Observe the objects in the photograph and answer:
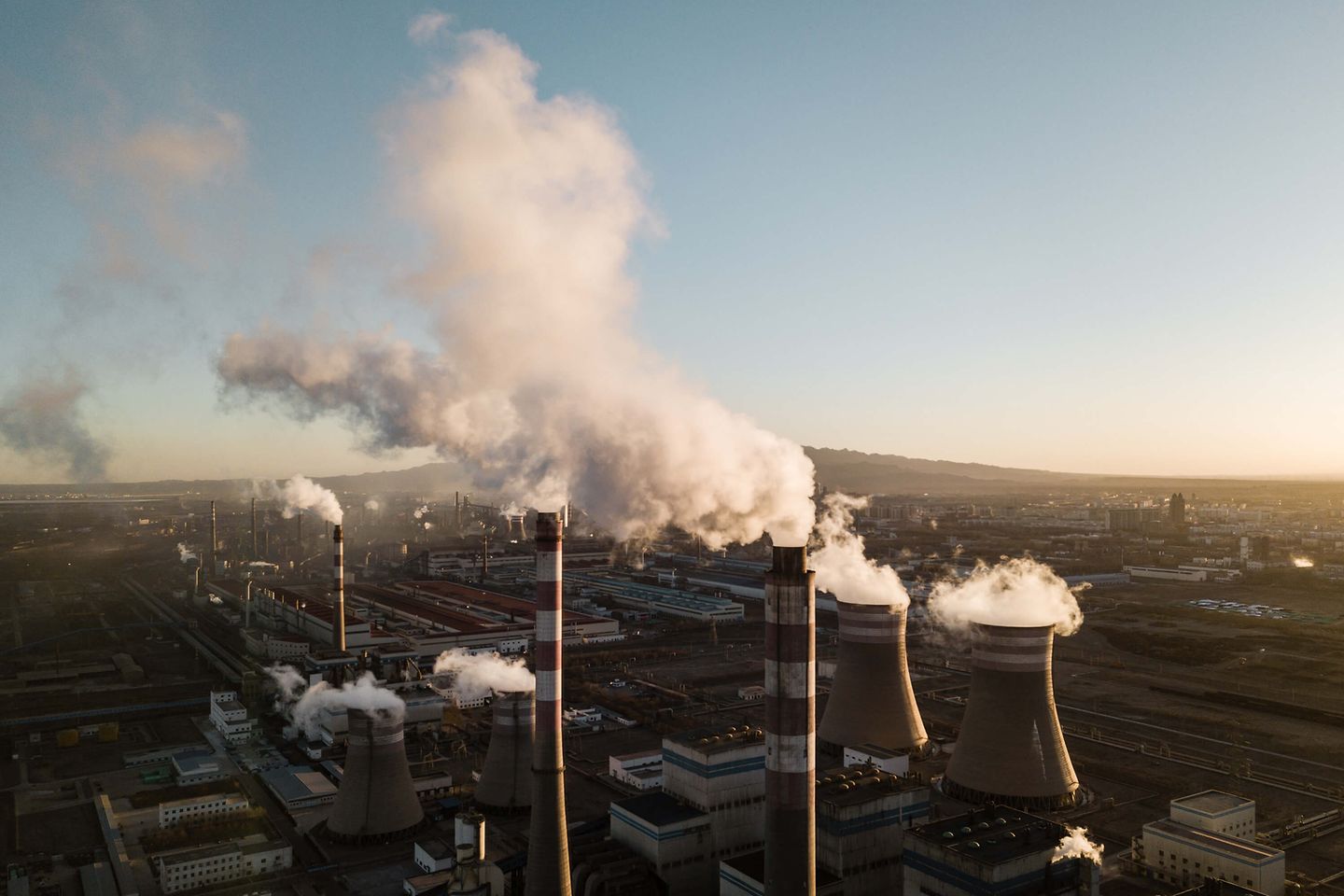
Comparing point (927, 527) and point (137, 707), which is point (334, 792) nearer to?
point (137, 707)

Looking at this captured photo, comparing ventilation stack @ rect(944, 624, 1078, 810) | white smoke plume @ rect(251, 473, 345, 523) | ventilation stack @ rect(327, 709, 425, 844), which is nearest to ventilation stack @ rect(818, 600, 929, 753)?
ventilation stack @ rect(944, 624, 1078, 810)

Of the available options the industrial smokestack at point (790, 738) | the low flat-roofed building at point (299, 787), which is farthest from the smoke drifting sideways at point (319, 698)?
the industrial smokestack at point (790, 738)

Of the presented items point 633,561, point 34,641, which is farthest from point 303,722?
point 633,561

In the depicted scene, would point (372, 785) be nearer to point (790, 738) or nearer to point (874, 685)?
point (790, 738)

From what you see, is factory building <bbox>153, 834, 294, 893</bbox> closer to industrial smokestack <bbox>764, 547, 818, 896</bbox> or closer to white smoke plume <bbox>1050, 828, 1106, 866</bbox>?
industrial smokestack <bbox>764, 547, 818, 896</bbox>

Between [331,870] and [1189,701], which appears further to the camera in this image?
[1189,701]

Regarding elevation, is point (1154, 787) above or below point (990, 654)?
below

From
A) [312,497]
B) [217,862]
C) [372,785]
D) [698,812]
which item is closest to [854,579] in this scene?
[698,812]
